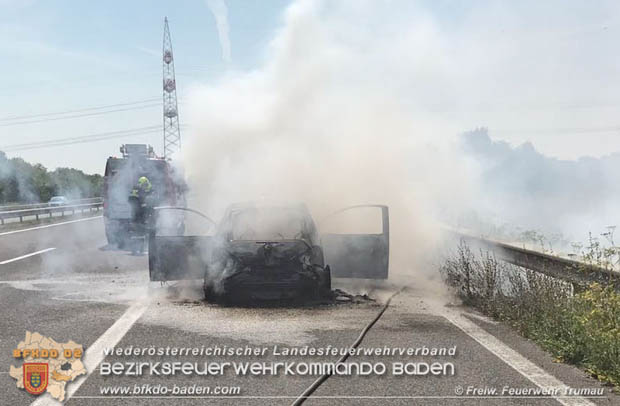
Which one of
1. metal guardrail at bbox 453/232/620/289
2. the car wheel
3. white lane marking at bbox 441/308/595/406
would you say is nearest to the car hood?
the car wheel

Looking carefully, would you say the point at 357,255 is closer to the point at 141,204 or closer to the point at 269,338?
the point at 269,338

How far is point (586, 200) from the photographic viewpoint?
95.2m

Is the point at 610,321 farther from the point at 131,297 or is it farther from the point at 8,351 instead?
the point at 131,297

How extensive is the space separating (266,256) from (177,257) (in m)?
1.77

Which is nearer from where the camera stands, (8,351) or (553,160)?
(8,351)

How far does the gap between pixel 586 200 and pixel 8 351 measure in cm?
9705

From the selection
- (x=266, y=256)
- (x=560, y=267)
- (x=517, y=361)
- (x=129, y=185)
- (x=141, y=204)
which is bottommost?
(x=517, y=361)

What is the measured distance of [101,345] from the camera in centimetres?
708

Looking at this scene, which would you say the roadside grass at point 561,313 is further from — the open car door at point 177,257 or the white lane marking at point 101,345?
the white lane marking at point 101,345

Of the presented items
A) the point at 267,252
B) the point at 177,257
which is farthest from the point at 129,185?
the point at 267,252

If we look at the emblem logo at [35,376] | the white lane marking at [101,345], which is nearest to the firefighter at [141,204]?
the white lane marking at [101,345]

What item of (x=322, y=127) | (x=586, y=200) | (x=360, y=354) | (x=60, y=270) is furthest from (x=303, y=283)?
(x=586, y=200)

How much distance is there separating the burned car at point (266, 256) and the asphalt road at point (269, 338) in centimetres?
30

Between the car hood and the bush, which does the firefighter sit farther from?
the bush
